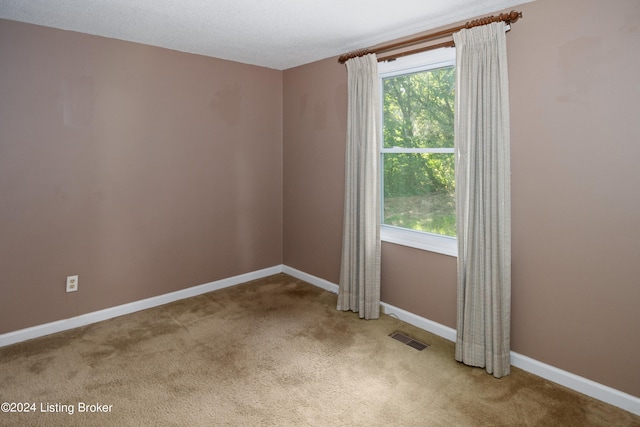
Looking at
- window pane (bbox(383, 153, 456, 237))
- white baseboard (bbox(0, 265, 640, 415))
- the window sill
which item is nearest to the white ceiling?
window pane (bbox(383, 153, 456, 237))

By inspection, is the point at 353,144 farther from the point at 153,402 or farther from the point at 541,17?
the point at 153,402

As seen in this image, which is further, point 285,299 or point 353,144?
point 285,299

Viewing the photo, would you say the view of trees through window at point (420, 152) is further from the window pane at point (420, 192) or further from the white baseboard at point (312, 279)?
the white baseboard at point (312, 279)

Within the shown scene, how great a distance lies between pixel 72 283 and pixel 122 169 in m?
1.06

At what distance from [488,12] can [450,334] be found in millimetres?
2405

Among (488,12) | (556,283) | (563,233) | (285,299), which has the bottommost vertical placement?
(285,299)

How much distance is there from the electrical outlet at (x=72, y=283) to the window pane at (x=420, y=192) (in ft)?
9.17

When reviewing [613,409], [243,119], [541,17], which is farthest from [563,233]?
[243,119]

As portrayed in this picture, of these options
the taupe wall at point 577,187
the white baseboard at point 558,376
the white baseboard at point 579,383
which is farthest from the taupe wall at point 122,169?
the white baseboard at point 579,383

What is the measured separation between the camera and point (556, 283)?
2.36m

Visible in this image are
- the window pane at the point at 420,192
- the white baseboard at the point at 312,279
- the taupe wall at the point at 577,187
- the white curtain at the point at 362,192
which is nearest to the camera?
the taupe wall at the point at 577,187

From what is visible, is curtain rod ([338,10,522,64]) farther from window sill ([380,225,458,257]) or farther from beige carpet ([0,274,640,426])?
beige carpet ([0,274,640,426])

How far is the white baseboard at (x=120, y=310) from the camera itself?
2902 millimetres

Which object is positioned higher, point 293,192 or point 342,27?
point 342,27
